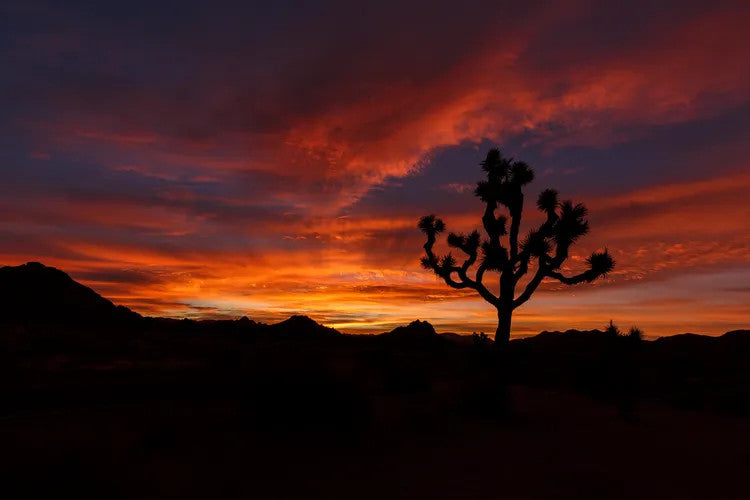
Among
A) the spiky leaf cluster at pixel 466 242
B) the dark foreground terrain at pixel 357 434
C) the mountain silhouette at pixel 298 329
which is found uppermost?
the spiky leaf cluster at pixel 466 242

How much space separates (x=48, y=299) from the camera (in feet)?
95.3

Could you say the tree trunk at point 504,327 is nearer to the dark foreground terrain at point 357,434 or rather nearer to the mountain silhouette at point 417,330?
the dark foreground terrain at point 357,434

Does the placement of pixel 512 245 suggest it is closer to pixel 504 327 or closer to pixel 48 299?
pixel 504 327

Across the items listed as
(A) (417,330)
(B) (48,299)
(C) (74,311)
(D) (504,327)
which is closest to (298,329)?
(A) (417,330)

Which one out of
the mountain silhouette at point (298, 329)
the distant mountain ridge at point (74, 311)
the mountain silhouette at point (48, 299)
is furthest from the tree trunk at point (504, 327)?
the mountain silhouette at point (48, 299)

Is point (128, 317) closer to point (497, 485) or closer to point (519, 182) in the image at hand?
point (519, 182)

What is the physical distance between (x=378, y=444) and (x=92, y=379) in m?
10.3

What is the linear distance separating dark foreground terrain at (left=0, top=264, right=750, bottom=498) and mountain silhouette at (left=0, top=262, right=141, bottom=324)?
1473 cm

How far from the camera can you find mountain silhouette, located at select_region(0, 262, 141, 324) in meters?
27.0

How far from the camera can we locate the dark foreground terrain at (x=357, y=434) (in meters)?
5.21

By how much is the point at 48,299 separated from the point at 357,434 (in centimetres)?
2947

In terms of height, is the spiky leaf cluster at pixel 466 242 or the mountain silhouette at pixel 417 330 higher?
the spiky leaf cluster at pixel 466 242

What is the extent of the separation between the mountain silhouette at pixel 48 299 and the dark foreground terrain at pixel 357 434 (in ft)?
48.3

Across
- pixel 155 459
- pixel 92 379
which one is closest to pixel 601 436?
pixel 155 459
